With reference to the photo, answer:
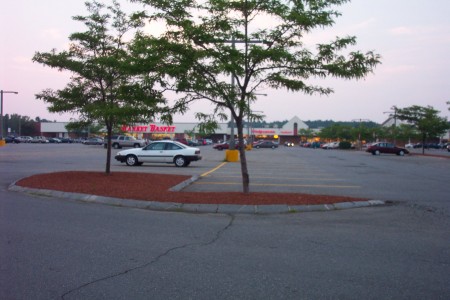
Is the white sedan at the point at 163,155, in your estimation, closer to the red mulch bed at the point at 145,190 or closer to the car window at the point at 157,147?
the car window at the point at 157,147

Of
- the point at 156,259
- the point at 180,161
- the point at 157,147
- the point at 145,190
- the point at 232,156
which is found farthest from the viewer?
the point at 232,156

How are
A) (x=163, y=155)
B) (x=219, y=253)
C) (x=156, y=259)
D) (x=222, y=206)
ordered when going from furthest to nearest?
(x=163, y=155) → (x=222, y=206) → (x=219, y=253) → (x=156, y=259)

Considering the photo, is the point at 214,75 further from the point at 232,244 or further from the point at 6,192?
the point at 6,192

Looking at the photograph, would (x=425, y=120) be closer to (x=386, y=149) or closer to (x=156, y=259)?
(x=386, y=149)

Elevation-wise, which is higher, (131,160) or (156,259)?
(131,160)

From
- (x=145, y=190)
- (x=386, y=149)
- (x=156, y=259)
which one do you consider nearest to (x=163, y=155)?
(x=145, y=190)

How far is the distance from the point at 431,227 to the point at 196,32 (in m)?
6.62

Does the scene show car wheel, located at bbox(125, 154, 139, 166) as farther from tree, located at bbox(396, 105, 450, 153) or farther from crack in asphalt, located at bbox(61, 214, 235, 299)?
tree, located at bbox(396, 105, 450, 153)

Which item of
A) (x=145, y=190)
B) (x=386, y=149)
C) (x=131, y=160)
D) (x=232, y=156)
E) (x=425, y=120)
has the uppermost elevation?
(x=425, y=120)

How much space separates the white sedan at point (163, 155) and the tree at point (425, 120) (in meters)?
43.0

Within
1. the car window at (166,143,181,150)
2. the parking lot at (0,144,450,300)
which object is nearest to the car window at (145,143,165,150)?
the car window at (166,143,181,150)

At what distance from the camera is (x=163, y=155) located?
25359mm

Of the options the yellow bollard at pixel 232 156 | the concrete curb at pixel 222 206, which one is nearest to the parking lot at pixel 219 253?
the concrete curb at pixel 222 206

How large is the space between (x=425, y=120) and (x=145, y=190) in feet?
Answer: 177
